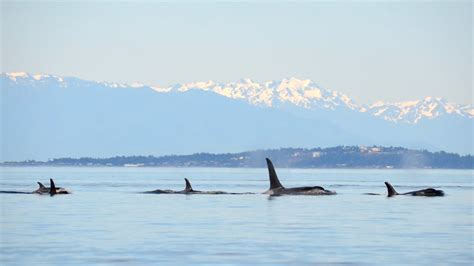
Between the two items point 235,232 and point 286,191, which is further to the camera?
point 286,191

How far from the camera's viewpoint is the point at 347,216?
54281 mm

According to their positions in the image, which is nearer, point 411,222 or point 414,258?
point 414,258

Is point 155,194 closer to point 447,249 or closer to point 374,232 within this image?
point 374,232

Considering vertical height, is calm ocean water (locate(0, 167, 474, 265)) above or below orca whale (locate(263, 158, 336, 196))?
below

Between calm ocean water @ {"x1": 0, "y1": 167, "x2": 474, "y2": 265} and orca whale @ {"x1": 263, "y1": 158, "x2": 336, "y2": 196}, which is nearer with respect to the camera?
calm ocean water @ {"x1": 0, "y1": 167, "x2": 474, "y2": 265}

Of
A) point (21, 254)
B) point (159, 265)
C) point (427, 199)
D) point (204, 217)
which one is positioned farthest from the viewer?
point (427, 199)

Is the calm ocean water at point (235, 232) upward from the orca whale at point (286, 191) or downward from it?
downward

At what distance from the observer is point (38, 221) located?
164 ft

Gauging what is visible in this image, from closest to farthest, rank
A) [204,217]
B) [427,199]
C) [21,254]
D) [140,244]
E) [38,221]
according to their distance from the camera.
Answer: [21,254] < [140,244] < [38,221] < [204,217] < [427,199]

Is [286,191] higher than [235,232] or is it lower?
higher

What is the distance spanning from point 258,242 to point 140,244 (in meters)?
3.98

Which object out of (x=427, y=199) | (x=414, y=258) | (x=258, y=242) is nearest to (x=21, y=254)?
(x=258, y=242)

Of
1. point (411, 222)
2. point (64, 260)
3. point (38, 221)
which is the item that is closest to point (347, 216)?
point (411, 222)

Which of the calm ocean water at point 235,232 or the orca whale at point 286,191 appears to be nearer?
the calm ocean water at point 235,232
